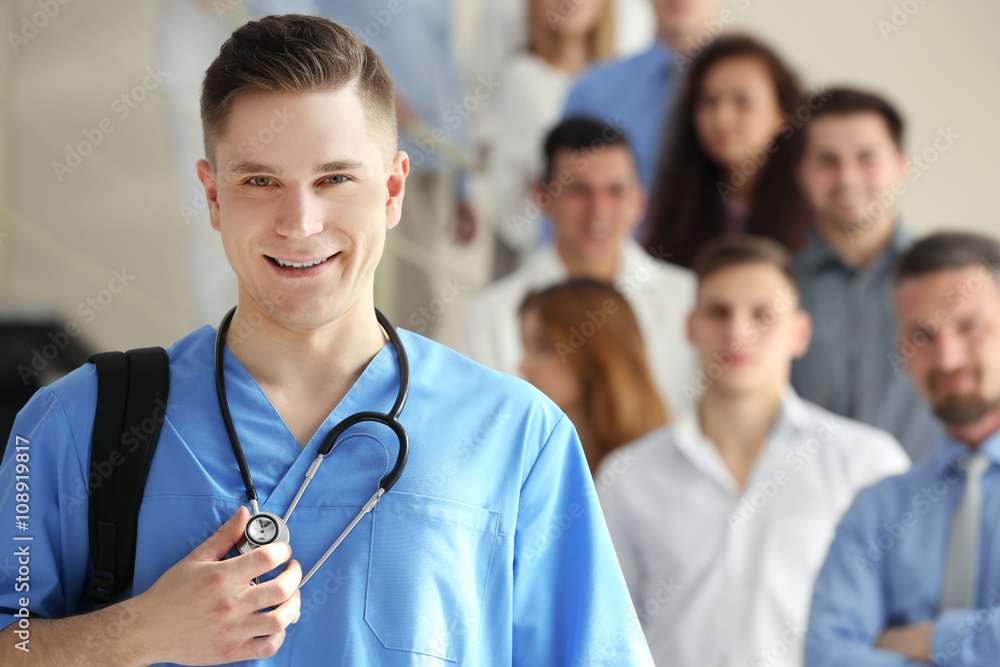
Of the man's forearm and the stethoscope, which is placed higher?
the stethoscope

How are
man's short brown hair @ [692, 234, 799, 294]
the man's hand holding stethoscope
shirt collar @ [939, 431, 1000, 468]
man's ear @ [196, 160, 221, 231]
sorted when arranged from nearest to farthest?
the man's hand holding stethoscope
man's ear @ [196, 160, 221, 231]
shirt collar @ [939, 431, 1000, 468]
man's short brown hair @ [692, 234, 799, 294]

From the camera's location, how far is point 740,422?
247cm

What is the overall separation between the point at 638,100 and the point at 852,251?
2.41 ft

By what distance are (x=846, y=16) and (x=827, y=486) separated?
4.29 ft

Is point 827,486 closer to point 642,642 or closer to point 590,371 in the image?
point 590,371

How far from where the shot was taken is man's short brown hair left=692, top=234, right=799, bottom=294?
2.50m

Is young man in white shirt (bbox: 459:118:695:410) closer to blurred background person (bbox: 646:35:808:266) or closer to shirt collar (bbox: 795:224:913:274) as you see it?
blurred background person (bbox: 646:35:808:266)

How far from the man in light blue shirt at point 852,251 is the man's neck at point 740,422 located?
0.11 metres

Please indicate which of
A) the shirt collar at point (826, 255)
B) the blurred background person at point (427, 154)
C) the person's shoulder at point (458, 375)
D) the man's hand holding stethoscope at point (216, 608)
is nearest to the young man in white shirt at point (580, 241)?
the blurred background person at point (427, 154)

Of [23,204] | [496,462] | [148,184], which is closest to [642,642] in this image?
[496,462]

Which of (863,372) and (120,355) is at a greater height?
(120,355)

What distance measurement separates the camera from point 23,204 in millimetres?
3086

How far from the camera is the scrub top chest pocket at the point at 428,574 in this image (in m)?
0.78

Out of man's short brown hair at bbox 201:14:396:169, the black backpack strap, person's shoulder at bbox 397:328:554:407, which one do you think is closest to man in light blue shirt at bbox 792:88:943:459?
person's shoulder at bbox 397:328:554:407
